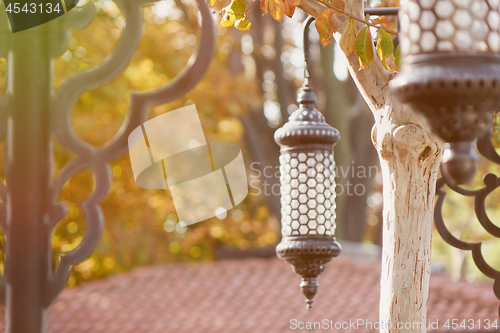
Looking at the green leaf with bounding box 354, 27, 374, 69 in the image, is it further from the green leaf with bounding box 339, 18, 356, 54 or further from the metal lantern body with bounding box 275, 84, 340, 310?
the metal lantern body with bounding box 275, 84, 340, 310

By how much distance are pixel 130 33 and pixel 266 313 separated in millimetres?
5914

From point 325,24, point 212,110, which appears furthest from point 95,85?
point 212,110

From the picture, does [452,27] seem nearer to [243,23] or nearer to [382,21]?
[243,23]

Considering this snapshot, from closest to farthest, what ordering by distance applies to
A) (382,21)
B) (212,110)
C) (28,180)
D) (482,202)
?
(28,180) < (382,21) < (482,202) < (212,110)

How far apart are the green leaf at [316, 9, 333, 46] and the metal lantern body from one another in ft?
1.81

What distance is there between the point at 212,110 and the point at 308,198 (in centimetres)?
661

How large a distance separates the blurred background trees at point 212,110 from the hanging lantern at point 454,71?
7290 millimetres

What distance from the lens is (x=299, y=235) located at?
2607 mm

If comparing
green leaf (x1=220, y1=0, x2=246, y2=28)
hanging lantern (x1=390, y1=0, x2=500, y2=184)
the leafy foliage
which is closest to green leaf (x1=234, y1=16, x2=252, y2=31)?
green leaf (x1=220, y1=0, x2=246, y2=28)

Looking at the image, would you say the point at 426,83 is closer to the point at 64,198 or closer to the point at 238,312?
the point at 238,312

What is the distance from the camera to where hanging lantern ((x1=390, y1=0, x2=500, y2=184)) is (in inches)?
46.2

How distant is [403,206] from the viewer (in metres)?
2.25

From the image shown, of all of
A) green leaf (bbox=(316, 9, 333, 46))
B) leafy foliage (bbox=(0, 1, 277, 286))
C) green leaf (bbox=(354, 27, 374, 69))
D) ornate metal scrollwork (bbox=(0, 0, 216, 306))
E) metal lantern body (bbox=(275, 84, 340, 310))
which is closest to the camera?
ornate metal scrollwork (bbox=(0, 0, 216, 306))

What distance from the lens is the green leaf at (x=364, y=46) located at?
203 centimetres
